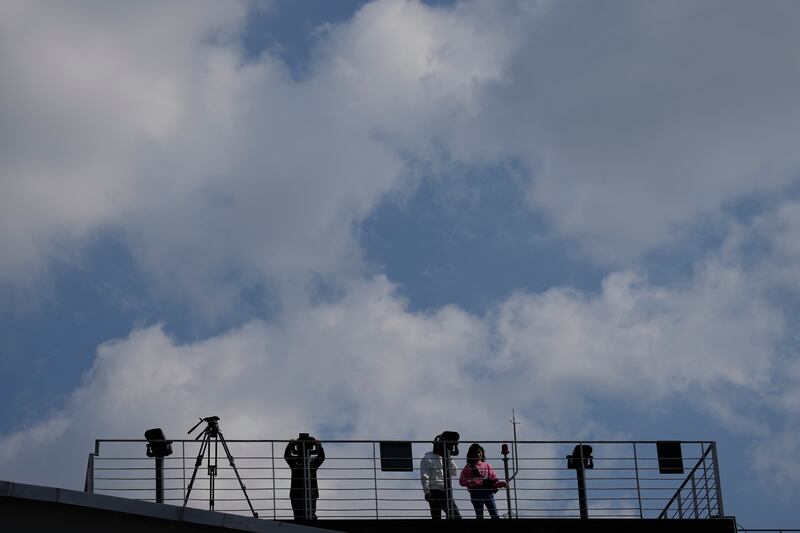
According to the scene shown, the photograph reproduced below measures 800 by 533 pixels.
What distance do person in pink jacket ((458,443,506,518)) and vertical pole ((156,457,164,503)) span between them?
4.35m

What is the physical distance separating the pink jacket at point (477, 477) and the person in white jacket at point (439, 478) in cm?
15

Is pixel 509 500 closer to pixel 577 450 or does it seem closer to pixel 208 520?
pixel 577 450

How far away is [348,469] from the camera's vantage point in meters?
21.6

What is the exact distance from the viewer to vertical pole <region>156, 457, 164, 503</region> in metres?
21.6

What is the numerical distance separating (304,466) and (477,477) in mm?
2567

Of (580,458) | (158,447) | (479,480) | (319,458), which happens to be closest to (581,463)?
(580,458)

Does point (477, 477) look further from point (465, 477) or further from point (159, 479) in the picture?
point (159, 479)

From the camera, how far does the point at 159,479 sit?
21.7 meters

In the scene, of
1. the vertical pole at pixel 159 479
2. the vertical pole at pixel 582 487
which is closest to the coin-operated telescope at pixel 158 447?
the vertical pole at pixel 159 479

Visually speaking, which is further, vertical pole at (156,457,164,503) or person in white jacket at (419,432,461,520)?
person in white jacket at (419,432,461,520)

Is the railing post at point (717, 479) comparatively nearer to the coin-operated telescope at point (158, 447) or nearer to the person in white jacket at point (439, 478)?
the person in white jacket at point (439, 478)

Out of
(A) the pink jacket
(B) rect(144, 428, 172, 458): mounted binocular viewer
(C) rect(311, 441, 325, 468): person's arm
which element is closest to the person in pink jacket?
(A) the pink jacket

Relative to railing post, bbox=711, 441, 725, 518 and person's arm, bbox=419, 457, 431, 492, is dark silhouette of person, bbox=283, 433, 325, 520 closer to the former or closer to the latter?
person's arm, bbox=419, 457, 431, 492

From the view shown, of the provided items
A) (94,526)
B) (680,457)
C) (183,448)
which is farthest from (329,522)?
(680,457)
